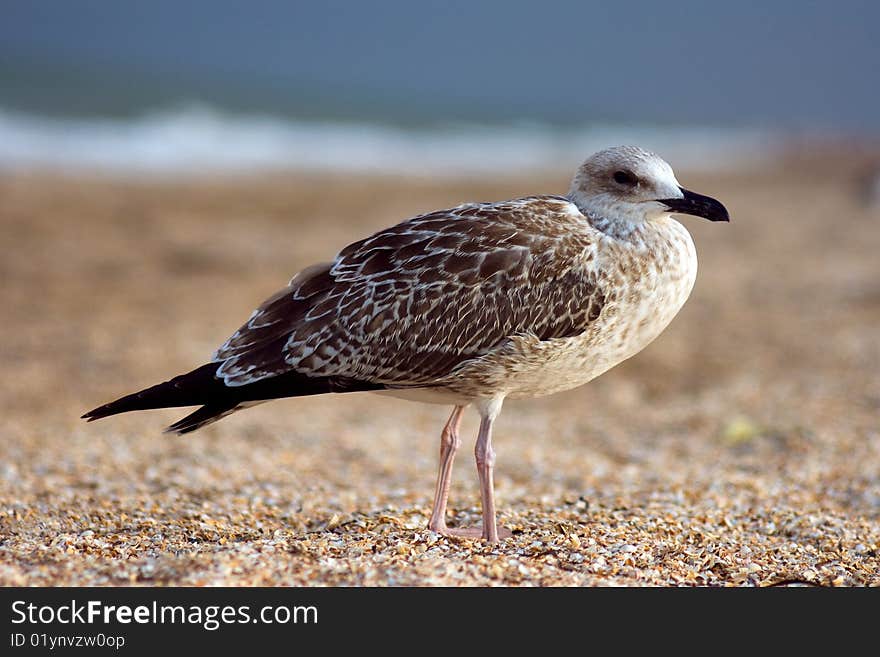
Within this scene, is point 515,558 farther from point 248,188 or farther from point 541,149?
point 541,149

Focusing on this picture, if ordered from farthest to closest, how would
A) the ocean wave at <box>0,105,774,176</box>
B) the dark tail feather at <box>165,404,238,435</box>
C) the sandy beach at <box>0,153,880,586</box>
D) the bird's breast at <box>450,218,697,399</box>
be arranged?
1. the ocean wave at <box>0,105,774,176</box>
2. the dark tail feather at <box>165,404,238,435</box>
3. the bird's breast at <box>450,218,697,399</box>
4. the sandy beach at <box>0,153,880,586</box>

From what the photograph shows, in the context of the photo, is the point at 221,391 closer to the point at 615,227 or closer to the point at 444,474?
the point at 444,474

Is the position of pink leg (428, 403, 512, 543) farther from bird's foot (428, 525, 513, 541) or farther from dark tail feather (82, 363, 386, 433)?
dark tail feather (82, 363, 386, 433)

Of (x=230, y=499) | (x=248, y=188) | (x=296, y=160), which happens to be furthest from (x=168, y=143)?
(x=230, y=499)

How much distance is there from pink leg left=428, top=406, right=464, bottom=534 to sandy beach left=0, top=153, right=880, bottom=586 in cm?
15

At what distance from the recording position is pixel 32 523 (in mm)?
4605

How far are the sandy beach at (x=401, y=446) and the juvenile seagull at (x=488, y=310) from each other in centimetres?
62

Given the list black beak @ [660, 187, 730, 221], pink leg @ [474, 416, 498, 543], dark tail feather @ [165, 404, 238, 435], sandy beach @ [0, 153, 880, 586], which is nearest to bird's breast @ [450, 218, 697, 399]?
black beak @ [660, 187, 730, 221]

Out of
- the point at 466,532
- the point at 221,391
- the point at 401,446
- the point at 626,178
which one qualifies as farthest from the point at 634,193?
the point at 401,446

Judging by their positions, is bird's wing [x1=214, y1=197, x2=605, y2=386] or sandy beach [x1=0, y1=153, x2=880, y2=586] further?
bird's wing [x1=214, y1=197, x2=605, y2=386]

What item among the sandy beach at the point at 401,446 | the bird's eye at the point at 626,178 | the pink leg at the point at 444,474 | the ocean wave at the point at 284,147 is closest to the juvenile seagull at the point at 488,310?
the bird's eye at the point at 626,178

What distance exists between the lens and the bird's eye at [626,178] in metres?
4.24

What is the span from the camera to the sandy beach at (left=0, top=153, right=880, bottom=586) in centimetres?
394

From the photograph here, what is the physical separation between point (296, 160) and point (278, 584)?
21.5m
